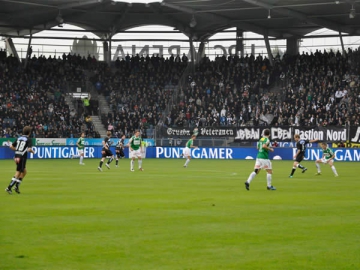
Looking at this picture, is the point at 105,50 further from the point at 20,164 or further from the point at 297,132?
the point at 20,164

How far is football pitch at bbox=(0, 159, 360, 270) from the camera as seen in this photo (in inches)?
426

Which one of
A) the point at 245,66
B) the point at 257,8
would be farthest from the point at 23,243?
the point at 245,66

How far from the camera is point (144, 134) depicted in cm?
6469

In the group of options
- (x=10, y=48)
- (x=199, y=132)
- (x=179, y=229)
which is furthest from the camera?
(x=10, y=48)

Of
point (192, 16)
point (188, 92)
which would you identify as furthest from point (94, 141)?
point (192, 16)

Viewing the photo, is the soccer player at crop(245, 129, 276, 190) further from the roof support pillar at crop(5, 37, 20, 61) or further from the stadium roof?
the roof support pillar at crop(5, 37, 20, 61)

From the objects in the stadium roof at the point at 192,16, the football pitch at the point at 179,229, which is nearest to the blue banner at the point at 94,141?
the stadium roof at the point at 192,16

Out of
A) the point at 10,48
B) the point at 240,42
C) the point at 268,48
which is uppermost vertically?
the point at 240,42

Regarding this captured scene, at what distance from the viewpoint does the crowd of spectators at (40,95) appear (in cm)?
6412

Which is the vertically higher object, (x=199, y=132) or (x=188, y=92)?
(x=188, y=92)

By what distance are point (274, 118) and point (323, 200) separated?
4169 cm

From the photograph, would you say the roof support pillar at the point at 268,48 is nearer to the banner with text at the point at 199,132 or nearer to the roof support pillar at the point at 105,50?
the banner with text at the point at 199,132

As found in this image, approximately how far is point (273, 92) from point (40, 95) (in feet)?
73.5

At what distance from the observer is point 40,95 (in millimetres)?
69375
